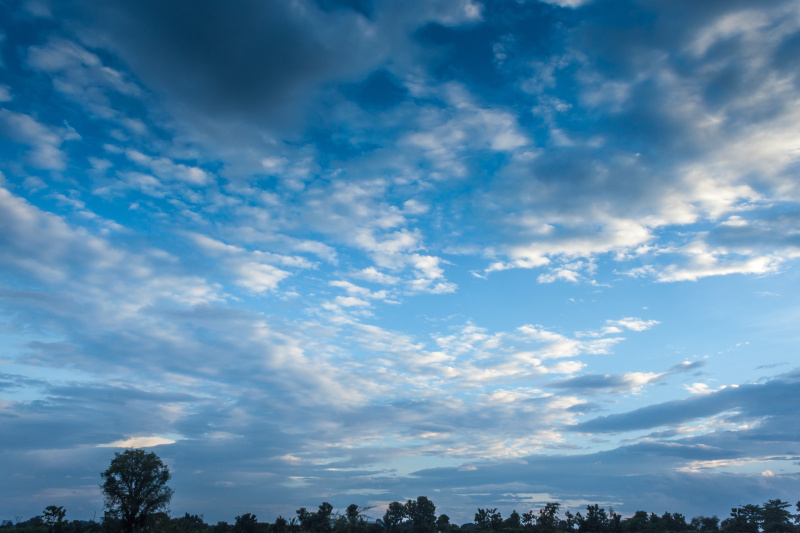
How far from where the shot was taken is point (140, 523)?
98562 millimetres

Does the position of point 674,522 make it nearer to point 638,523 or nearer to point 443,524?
point 638,523

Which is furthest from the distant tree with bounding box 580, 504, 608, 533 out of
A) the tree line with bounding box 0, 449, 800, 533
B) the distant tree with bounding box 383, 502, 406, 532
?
the distant tree with bounding box 383, 502, 406, 532

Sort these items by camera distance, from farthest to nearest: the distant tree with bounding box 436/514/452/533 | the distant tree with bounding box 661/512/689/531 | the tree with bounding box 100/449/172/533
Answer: the distant tree with bounding box 436/514/452/533 → the distant tree with bounding box 661/512/689/531 → the tree with bounding box 100/449/172/533

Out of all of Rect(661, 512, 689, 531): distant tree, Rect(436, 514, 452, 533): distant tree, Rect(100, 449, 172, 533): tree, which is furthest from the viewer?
Rect(436, 514, 452, 533): distant tree

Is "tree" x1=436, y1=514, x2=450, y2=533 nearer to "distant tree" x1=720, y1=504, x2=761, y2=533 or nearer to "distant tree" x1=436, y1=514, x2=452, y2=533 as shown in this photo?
"distant tree" x1=436, y1=514, x2=452, y2=533

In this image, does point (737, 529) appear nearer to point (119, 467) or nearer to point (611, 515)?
point (611, 515)

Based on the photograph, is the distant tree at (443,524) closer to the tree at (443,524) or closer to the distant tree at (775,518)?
the tree at (443,524)

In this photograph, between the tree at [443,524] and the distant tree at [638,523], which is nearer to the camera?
the distant tree at [638,523]

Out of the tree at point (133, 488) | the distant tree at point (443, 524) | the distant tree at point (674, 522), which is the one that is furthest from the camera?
the distant tree at point (443, 524)

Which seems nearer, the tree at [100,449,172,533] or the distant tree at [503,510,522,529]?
the tree at [100,449,172,533]

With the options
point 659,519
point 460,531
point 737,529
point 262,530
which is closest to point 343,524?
point 262,530

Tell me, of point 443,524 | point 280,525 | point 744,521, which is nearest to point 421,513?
point 443,524

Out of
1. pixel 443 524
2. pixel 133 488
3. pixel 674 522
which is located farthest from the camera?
pixel 443 524

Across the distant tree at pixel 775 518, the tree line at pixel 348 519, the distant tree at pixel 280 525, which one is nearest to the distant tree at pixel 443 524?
the tree line at pixel 348 519
